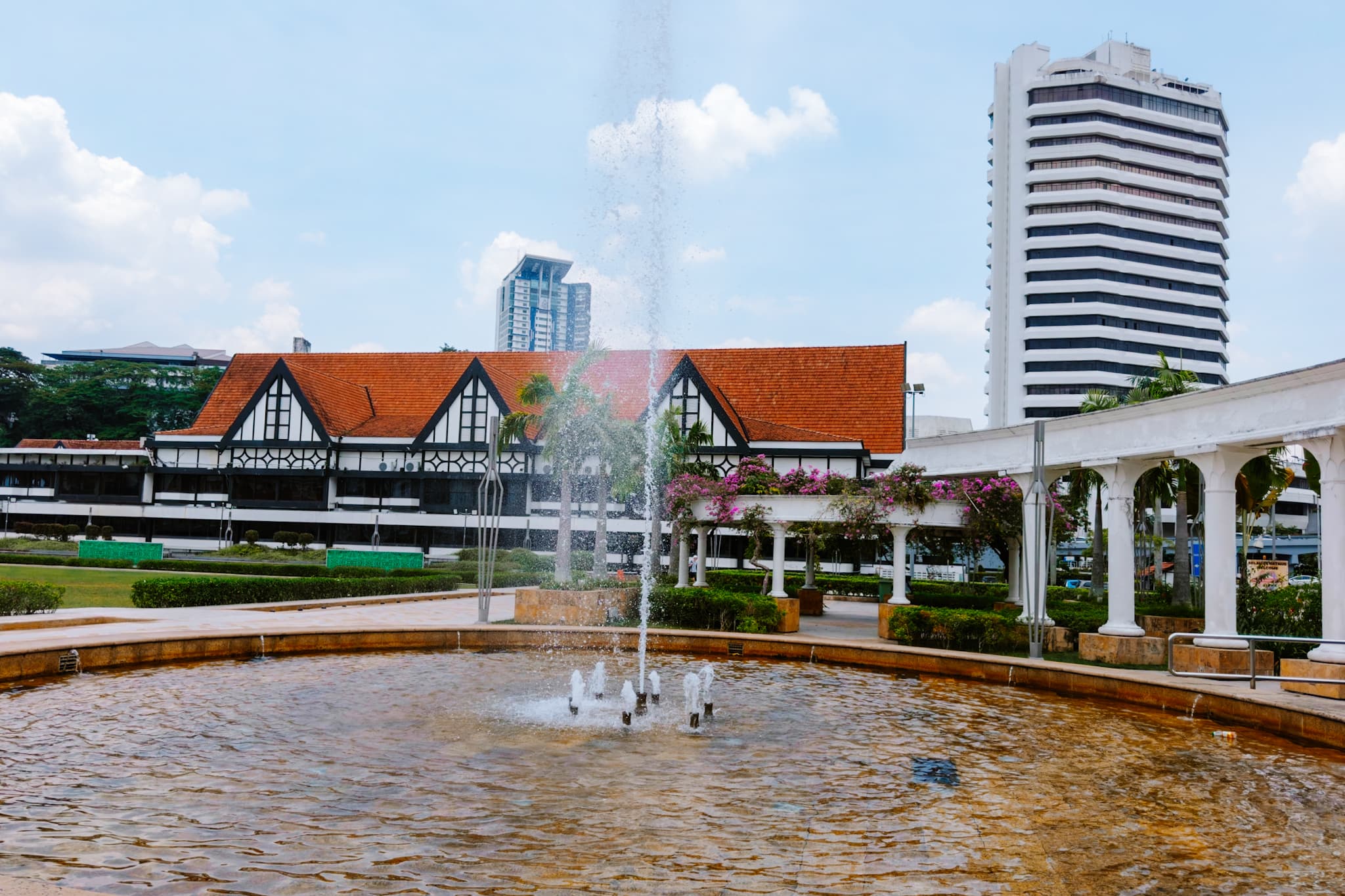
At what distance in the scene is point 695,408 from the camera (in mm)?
44375

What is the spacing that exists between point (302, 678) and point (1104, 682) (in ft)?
33.7

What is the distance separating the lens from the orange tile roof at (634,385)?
46812 mm

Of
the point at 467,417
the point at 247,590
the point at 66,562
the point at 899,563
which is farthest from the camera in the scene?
the point at 467,417

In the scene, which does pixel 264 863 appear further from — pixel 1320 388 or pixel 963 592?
pixel 963 592

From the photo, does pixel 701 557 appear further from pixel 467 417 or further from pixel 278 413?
pixel 278 413

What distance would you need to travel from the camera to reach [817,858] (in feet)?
19.2

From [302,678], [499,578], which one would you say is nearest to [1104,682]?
[302,678]

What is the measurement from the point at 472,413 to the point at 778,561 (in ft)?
99.8

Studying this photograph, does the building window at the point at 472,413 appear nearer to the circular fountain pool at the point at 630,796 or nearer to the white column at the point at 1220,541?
the circular fountain pool at the point at 630,796

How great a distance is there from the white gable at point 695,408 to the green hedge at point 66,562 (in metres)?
22.4

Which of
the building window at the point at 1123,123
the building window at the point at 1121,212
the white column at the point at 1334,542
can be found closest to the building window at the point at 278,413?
the white column at the point at 1334,542

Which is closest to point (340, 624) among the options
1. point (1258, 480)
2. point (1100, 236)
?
point (1258, 480)

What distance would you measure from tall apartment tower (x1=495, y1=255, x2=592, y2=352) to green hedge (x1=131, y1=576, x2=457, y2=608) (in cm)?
12581

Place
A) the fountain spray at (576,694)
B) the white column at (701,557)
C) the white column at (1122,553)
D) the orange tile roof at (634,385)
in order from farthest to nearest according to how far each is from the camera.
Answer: the orange tile roof at (634,385) < the white column at (701,557) < the white column at (1122,553) < the fountain spray at (576,694)
